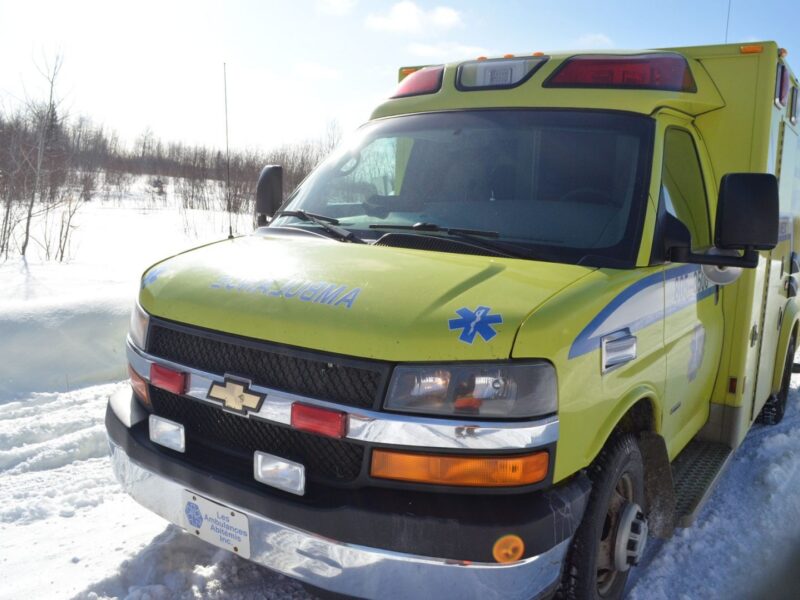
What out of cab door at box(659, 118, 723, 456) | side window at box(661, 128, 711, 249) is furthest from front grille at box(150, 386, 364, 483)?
side window at box(661, 128, 711, 249)

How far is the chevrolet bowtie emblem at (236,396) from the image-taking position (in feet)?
7.23

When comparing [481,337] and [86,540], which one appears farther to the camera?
[86,540]

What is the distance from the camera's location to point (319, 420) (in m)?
2.07

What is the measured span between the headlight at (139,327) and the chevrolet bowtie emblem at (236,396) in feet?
1.71

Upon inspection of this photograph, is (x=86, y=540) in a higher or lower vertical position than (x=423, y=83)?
lower

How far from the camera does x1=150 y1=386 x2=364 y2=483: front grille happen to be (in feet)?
7.02

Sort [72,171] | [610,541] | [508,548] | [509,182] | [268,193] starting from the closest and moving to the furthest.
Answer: [508,548]
[610,541]
[509,182]
[268,193]
[72,171]

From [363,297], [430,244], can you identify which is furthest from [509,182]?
[363,297]

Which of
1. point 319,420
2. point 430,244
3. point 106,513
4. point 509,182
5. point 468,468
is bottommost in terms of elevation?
point 106,513

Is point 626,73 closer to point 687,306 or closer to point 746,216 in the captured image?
point 746,216

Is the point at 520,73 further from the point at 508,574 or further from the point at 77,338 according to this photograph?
the point at 77,338

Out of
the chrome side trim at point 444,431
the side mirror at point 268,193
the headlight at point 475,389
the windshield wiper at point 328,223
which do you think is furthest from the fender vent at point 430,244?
the side mirror at point 268,193

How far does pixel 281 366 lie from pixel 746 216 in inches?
75.6

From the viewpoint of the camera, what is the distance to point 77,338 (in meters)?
5.78
